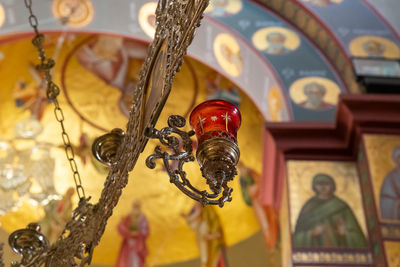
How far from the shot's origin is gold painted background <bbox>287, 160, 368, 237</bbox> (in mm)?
6078

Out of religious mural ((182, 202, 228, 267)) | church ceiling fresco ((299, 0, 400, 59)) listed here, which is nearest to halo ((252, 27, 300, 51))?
church ceiling fresco ((299, 0, 400, 59))

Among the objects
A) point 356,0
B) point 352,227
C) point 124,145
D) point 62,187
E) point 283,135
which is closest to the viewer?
point 124,145

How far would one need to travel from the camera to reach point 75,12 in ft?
26.1

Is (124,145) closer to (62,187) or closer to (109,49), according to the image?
(109,49)

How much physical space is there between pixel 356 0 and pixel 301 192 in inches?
110

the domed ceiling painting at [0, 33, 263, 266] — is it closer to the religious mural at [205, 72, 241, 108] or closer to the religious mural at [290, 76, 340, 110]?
the religious mural at [205, 72, 241, 108]

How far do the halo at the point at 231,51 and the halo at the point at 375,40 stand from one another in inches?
54.0

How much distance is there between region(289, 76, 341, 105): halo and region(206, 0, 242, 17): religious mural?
4.44ft

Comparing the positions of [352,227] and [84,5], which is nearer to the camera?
[352,227]

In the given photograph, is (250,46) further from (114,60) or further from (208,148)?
(208,148)

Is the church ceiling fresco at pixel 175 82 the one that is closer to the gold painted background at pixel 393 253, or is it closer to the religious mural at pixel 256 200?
the religious mural at pixel 256 200

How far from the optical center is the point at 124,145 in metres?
2.95

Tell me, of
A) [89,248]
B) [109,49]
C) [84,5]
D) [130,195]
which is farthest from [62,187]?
[89,248]

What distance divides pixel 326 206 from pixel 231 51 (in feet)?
8.40
